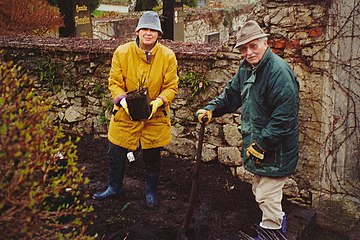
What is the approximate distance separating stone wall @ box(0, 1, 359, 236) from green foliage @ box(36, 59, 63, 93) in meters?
0.01

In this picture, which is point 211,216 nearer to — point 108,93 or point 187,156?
point 187,156

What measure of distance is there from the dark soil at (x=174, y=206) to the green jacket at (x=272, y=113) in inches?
36.0

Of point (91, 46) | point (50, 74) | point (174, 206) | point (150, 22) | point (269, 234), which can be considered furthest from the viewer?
point (50, 74)

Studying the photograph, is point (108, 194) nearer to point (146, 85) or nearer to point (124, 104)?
point (124, 104)

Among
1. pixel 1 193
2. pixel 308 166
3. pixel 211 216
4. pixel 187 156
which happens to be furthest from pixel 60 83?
pixel 1 193

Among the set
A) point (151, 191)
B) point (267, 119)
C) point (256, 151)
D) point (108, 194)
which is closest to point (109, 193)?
point (108, 194)

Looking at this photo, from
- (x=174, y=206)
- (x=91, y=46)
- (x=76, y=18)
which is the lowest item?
(x=174, y=206)

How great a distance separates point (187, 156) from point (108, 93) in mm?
1474

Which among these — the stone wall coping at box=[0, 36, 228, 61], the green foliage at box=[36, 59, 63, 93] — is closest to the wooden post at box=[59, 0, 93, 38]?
the stone wall coping at box=[0, 36, 228, 61]

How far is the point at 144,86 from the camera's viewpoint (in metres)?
4.63

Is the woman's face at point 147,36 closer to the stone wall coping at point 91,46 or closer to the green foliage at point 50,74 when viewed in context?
the stone wall coping at point 91,46

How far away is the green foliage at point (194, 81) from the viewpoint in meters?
5.62

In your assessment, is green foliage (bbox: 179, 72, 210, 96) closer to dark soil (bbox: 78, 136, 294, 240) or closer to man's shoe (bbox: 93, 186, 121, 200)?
dark soil (bbox: 78, 136, 294, 240)

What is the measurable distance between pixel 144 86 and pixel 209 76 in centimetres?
120
